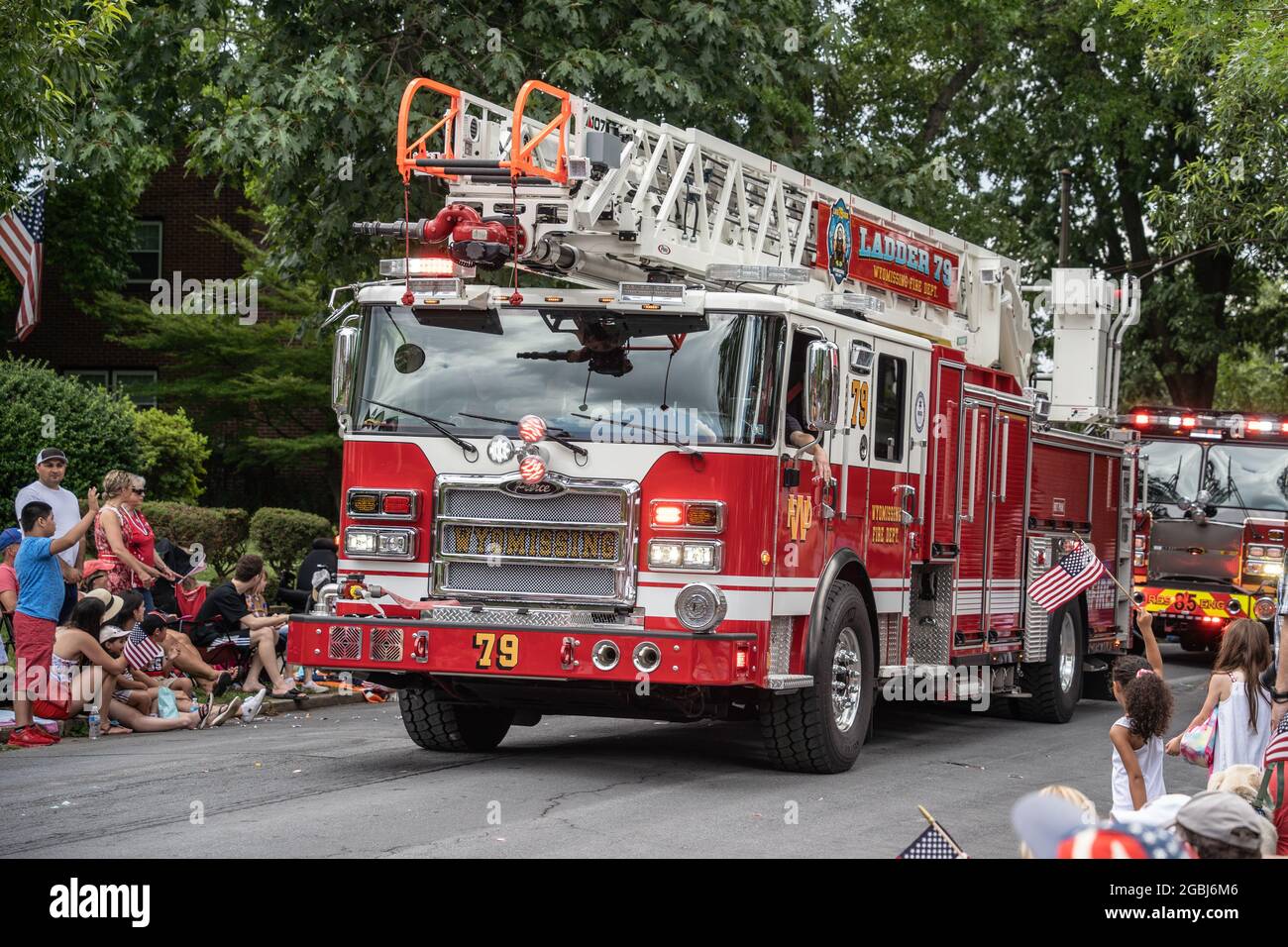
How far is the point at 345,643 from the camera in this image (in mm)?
9750

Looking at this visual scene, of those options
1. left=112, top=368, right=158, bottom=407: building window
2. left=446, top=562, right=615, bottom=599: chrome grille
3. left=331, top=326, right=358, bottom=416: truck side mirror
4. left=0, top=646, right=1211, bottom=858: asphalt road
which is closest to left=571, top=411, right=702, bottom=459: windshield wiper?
left=446, top=562, right=615, bottom=599: chrome grille

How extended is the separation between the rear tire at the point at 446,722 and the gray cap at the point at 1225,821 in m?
6.86

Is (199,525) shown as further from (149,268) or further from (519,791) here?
(149,268)

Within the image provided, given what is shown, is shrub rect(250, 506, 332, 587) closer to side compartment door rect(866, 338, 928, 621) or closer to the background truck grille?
side compartment door rect(866, 338, 928, 621)

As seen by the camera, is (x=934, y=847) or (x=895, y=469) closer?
(x=934, y=847)

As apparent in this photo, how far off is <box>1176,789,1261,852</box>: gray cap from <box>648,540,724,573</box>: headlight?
5.20m

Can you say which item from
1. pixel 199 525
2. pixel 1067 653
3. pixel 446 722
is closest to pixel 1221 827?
pixel 446 722

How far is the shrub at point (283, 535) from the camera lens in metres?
18.8

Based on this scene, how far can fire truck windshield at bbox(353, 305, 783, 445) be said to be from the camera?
9633mm

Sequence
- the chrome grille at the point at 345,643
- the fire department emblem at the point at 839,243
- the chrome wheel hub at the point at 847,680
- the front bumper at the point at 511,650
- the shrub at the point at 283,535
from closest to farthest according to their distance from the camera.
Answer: the front bumper at the point at 511,650 < the chrome grille at the point at 345,643 < the chrome wheel hub at the point at 847,680 < the fire department emblem at the point at 839,243 < the shrub at the point at 283,535

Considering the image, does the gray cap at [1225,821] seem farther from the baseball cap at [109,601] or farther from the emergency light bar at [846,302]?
the baseball cap at [109,601]

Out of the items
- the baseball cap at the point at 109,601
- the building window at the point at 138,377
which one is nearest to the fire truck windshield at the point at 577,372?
the baseball cap at the point at 109,601

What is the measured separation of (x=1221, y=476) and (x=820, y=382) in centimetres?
1261
